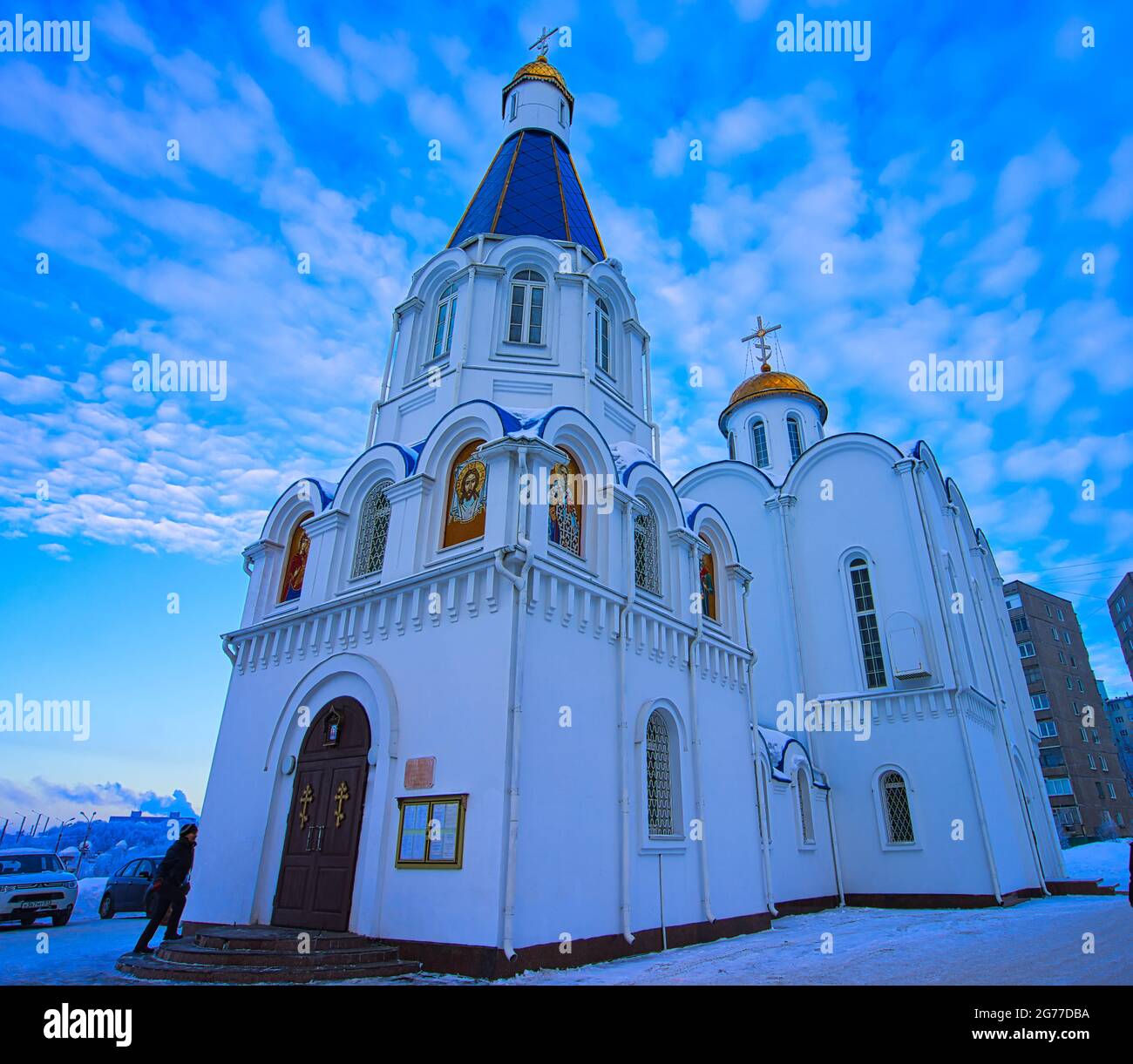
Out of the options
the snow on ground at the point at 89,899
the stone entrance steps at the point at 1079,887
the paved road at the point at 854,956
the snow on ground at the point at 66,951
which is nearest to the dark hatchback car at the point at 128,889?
the snow on ground at the point at 89,899

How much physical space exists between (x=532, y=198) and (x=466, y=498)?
327 inches

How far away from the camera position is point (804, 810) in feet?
49.4

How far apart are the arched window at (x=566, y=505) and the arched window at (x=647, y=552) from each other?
1.25 meters

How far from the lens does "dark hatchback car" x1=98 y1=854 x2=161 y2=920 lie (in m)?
14.6

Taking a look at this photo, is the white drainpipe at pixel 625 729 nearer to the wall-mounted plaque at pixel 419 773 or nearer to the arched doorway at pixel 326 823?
the wall-mounted plaque at pixel 419 773

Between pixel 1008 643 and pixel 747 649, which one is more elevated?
pixel 1008 643

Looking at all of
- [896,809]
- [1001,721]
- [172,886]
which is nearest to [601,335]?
[172,886]

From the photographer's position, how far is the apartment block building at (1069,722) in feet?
121
